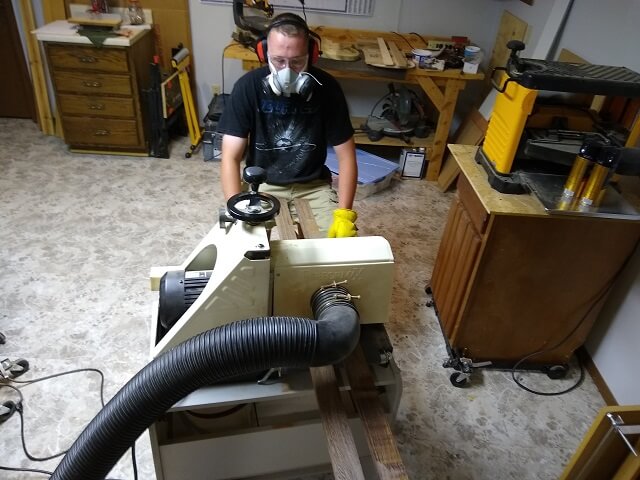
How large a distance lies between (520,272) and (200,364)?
1363mm

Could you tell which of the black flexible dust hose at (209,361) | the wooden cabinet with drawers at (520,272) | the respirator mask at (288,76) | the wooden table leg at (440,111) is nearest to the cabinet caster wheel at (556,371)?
the wooden cabinet with drawers at (520,272)

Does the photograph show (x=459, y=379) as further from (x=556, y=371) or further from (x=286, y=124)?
(x=286, y=124)

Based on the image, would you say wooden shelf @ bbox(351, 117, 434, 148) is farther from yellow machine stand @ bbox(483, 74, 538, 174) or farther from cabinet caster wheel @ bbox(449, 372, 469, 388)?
cabinet caster wheel @ bbox(449, 372, 469, 388)

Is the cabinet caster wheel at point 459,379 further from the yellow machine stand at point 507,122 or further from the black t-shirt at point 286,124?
the black t-shirt at point 286,124

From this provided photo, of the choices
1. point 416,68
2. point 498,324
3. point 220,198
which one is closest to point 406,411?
point 498,324

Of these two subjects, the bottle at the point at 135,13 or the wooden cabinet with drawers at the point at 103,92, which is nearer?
the wooden cabinet with drawers at the point at 103,92

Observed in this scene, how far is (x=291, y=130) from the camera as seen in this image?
2.05 meters

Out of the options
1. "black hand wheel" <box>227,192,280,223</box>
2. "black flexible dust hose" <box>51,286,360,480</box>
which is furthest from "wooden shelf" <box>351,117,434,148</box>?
"black flexible dust hose" <box>51,286,360,480</box>

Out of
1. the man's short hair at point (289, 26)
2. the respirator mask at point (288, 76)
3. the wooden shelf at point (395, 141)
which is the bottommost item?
the wooden shelf at point (395, 141)

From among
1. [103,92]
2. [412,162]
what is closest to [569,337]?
[412,162]

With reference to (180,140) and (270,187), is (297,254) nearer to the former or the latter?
(270,187)

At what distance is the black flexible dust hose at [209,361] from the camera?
989 mm

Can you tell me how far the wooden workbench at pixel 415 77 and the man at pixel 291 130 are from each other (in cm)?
125

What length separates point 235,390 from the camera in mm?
1219
